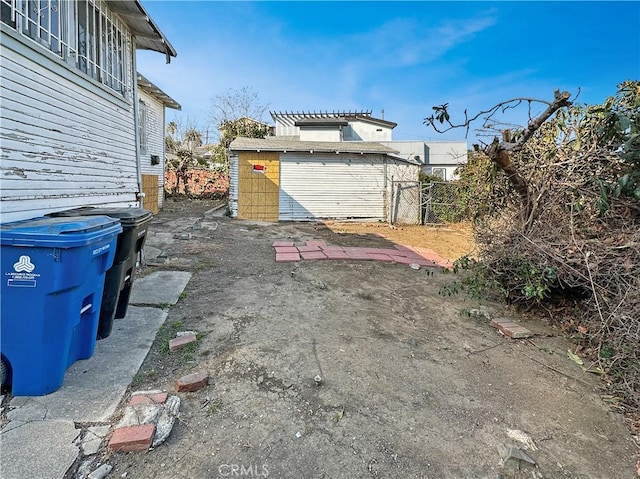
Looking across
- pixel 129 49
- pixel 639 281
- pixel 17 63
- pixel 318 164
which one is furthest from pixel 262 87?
pixel 639 281

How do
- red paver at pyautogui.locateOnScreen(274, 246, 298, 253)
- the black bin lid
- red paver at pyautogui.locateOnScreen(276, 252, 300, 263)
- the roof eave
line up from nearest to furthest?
the black bin lid, the roof eave, red paver at pyautogui.locateOnScreen(276, 252, 300, 263), red paver at pyautogui.locateOnScreen(274, 246, 298, 253)

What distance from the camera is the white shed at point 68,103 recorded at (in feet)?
10.1

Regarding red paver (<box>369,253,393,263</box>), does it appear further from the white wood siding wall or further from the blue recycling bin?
the white wood siding wall

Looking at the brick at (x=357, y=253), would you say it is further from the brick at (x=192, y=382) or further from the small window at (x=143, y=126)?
the small window at (x=143, y=126)

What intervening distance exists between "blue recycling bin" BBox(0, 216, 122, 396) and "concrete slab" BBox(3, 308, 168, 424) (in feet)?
0.40

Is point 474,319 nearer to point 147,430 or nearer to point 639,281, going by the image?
point 639,281

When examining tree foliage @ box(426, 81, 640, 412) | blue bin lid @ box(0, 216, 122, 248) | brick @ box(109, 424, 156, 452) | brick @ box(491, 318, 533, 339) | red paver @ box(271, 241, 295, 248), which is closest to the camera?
brick @ box(109, 424, 156, 452)

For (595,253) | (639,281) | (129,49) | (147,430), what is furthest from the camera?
(129,49)

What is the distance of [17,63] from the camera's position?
3135 mm

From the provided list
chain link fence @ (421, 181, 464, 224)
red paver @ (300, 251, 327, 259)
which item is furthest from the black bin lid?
chain link fence @ (421, 181, 464, 224)

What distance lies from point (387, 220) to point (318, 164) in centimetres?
353

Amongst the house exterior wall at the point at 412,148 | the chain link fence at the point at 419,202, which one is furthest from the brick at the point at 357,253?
the house exterior wall at the point at 412,148

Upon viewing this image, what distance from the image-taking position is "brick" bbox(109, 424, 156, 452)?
193 cm

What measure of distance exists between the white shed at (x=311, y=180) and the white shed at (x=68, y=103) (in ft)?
22.0
